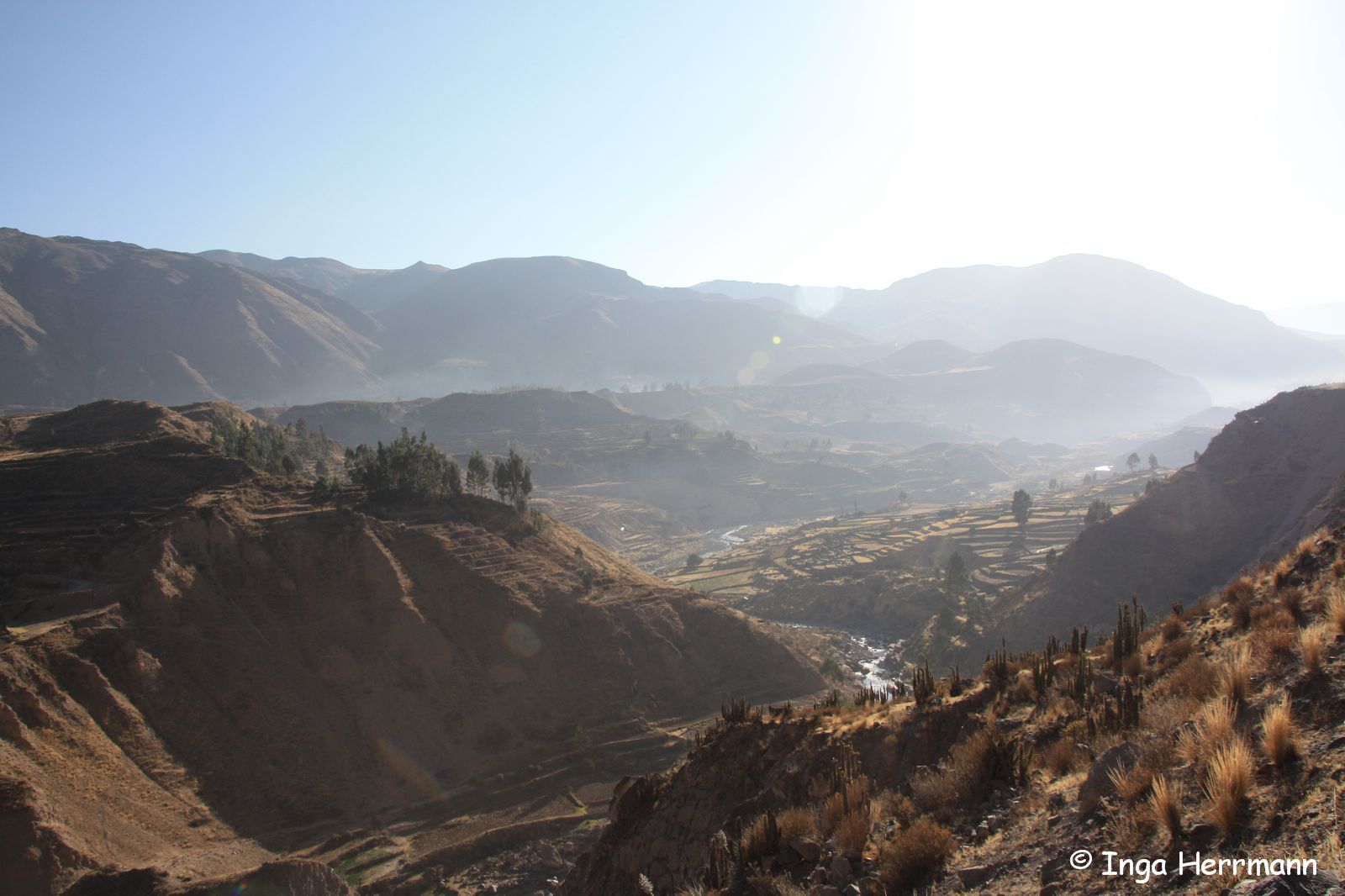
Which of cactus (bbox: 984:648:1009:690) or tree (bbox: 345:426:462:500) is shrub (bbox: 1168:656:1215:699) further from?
tree (bbox: 345:426:462:500)

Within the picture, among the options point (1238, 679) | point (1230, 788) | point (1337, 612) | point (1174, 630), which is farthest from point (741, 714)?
point (1230, 788)

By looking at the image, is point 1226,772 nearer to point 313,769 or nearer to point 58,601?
point 313,769

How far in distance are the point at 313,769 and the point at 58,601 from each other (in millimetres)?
16897

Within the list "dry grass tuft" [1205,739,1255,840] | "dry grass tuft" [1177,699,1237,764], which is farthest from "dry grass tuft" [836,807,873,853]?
"dry grass tuft" [1205,739,1255,840]

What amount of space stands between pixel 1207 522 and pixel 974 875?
66707mm

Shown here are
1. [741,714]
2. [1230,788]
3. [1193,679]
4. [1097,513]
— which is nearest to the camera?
[1230,788]

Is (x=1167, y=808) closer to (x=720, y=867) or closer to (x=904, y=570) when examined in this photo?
(x=720, y=867)

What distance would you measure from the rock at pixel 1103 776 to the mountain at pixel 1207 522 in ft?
188

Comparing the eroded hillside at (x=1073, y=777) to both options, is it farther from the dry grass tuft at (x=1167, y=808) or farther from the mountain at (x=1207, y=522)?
the mountain at (x=1207, y=522)

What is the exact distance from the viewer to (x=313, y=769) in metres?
37.3

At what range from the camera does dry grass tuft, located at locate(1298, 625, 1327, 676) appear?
875 centimetres

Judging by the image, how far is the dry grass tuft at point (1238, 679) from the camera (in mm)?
9070

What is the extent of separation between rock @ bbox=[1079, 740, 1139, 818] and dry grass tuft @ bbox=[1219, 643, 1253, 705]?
1.48m

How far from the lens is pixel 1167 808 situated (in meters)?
6.84
